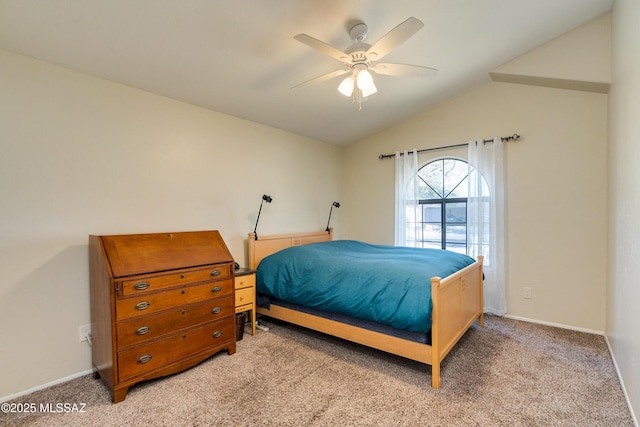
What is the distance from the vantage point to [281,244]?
3861 mm

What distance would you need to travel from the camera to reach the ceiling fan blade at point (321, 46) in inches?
72.5

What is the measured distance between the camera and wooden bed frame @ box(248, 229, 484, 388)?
6.91 feet

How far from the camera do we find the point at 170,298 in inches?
88.2

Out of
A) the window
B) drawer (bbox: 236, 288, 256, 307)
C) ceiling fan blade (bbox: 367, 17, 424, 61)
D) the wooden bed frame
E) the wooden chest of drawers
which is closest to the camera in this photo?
ceiling fan blade (bbox: 367, 17, 424, 61)

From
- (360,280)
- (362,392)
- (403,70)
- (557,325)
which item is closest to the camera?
(362,392)

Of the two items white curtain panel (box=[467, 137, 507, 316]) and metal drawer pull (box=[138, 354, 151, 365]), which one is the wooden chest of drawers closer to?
metal drawer pull (box=[138, 354, 151, 365])

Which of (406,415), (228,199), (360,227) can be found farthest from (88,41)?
(360,227)

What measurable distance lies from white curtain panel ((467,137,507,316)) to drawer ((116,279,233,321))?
293 cm

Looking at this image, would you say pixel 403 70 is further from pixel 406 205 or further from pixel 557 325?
pixel 557 325

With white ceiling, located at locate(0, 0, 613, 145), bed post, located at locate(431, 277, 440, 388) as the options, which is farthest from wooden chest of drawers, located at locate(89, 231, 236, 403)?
bed post, located at locate(431, 277, 440, 388)

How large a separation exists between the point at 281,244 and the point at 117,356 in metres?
2.14

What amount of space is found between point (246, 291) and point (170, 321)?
2.79 feet

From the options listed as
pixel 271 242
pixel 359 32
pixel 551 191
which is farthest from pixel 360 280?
pixel 551 191

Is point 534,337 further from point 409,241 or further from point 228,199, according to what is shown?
point 228,199
